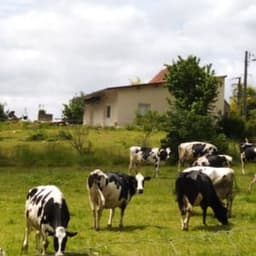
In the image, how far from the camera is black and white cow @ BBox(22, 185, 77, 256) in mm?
11006

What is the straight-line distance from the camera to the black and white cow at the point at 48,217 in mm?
11006

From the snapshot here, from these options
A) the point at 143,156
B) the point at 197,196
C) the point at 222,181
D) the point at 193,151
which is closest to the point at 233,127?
the point at 193,151

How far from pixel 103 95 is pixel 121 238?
42.0 meters

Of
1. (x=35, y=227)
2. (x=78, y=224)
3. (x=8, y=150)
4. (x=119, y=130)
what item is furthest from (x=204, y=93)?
(x=35, y=227)

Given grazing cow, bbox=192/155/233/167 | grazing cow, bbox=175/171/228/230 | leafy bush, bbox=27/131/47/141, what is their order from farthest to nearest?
1. leafy bush, bbox=27/131/47/141
2. grazing cow, bbox=192/155/233/167
3. grazing cow, bbox=175/171/228/230

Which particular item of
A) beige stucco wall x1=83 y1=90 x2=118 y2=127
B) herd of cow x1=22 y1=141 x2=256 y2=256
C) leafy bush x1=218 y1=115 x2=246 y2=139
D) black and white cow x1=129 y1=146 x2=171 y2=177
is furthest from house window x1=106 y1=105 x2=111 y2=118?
herd of cow x1=22 y1=141 x2=256 y2=256

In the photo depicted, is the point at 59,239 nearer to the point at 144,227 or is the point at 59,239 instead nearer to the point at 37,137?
the point at 144,227

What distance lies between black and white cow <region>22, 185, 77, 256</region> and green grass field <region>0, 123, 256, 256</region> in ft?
1.56

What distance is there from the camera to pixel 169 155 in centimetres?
3294

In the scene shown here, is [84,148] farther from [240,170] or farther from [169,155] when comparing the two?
[240,170]

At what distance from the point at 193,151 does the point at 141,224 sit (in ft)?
49.7

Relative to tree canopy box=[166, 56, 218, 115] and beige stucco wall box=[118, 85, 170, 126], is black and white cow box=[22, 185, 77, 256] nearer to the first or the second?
tree canopy box=[166, 56, 218, 115]

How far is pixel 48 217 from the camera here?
38.2 ft

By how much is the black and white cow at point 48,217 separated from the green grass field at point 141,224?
0.47 m
